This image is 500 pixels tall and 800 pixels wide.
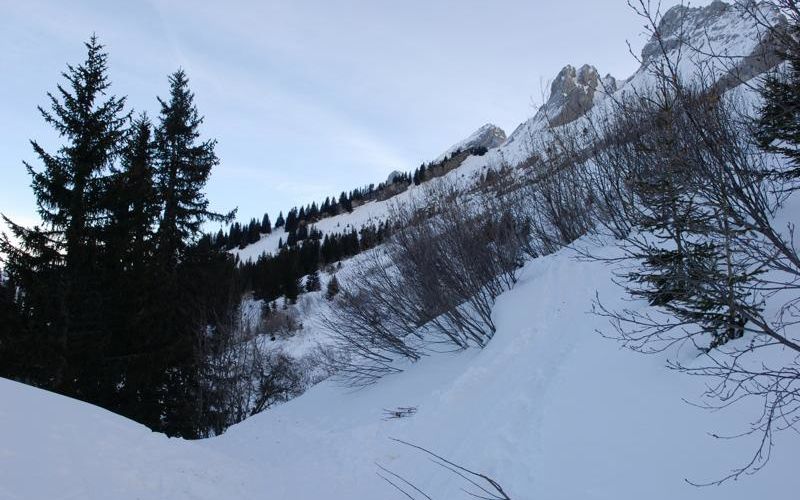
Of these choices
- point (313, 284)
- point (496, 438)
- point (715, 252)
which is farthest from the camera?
point (313, 284)

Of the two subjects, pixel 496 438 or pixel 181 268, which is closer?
pixel 496 438

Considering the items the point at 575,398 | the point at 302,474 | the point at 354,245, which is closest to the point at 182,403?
the point at 302,474

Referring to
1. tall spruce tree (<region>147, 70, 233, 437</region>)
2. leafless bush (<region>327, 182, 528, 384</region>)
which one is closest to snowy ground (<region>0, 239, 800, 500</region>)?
leafless bush (<region>327, 182, 528, 384</region>)

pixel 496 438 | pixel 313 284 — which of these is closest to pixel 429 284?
pixel 496 438

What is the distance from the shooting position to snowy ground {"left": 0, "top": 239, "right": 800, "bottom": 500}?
12.1 feet

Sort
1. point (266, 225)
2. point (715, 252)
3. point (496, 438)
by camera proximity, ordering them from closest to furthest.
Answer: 1. point (715, 252)
2. point (496, 438)
3. point (266, 225)

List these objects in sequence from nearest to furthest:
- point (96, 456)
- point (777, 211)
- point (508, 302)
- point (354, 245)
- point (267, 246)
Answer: point (96, 456) → point (777, 211) → point (508, 302) → point (354, 245) → point (267, 246)

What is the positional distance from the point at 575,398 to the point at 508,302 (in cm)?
433

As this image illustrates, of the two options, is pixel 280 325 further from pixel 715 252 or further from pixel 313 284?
pixel 715 252

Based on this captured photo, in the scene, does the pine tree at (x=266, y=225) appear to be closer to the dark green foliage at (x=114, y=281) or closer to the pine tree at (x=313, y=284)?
the pine tree at (x=313, y=284)

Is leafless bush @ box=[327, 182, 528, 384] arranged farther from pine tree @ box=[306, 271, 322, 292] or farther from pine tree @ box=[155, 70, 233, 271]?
pine tree @ box=[306, 271, 322, 292]

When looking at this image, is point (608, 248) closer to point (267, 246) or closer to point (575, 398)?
point (575, 398)

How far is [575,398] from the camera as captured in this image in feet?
17.3

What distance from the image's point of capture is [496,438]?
540cm
